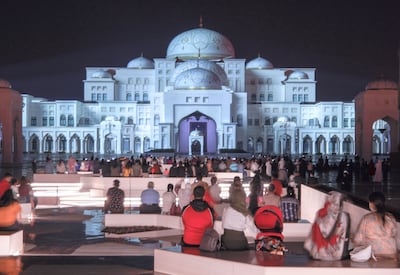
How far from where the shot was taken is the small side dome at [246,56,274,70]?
2781 inches

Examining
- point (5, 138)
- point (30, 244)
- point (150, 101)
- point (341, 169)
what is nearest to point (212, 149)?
point (150, 101)

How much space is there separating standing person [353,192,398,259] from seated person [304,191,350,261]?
0.32 m

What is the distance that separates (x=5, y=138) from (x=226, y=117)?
2443cm

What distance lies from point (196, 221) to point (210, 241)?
0.49 meters

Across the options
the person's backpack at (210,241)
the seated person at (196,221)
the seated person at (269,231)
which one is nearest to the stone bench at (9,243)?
the seated person at (196,221)

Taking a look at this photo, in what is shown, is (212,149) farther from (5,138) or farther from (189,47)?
(5,138)

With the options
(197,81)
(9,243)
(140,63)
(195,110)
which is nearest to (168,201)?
(9,243)

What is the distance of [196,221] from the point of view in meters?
8.60

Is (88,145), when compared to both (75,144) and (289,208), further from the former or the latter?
(289,208)

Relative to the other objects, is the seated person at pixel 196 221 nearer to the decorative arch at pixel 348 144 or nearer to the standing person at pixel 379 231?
the standing person at pixel 379 231

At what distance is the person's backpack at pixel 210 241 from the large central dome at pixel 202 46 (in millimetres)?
60790

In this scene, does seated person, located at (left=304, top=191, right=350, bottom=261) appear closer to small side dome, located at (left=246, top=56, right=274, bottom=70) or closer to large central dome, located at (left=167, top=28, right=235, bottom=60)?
large central dome, located at (left=167, top=28, right=235, bottom=60)

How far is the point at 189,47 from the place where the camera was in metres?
68.5

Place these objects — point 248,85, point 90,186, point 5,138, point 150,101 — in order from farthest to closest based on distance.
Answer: point 248,85 → point 150,101 → point 5,138 → point 90,186
